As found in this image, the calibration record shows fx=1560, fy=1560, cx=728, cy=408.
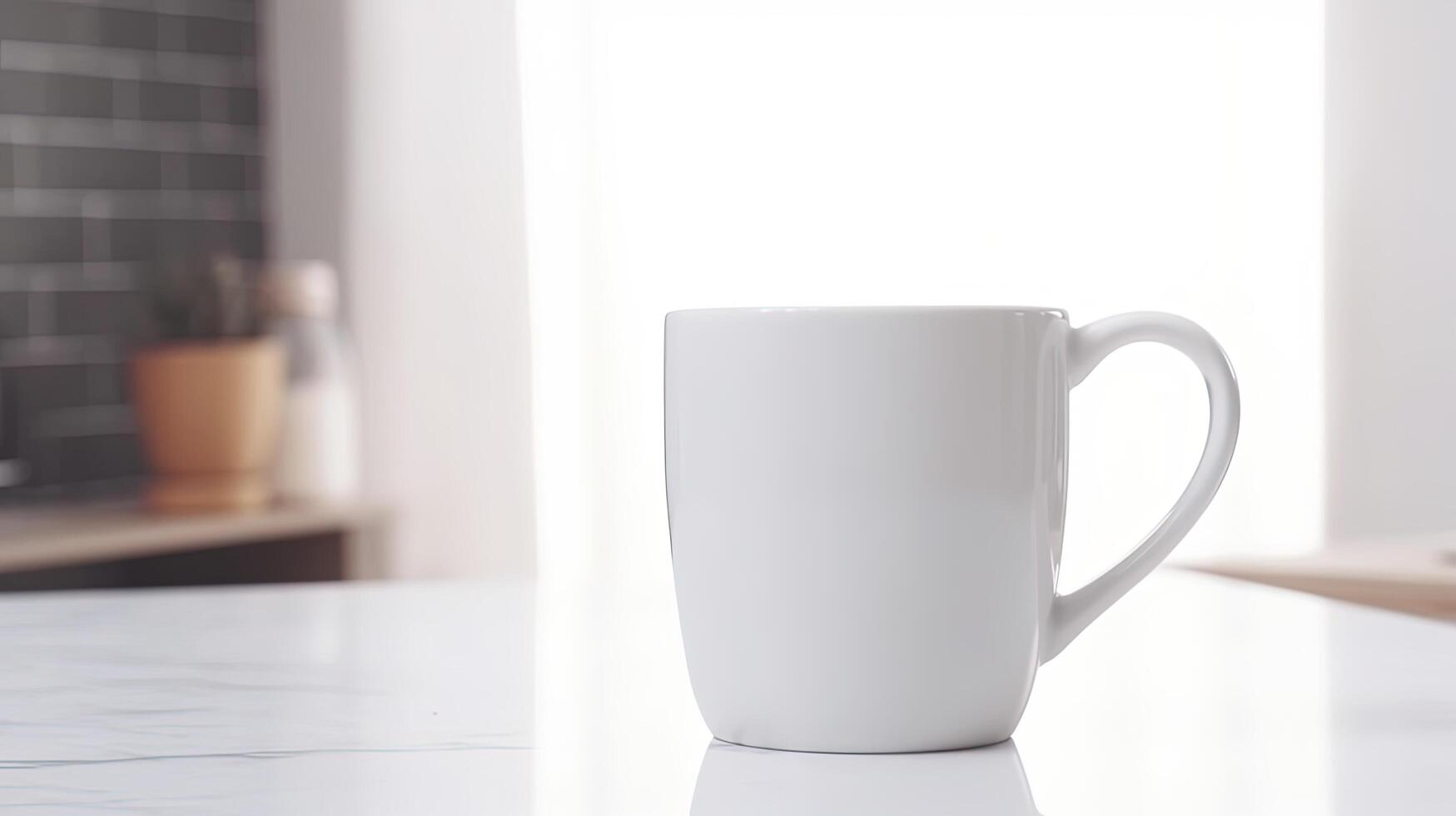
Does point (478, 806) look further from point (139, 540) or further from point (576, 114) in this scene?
point (576, 114)

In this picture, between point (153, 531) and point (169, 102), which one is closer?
point (153, 531)

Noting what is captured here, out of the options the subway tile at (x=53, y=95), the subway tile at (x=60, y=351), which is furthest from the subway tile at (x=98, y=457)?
the subway tile at (x=53, y=95)

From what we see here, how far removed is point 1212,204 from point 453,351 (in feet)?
3.82

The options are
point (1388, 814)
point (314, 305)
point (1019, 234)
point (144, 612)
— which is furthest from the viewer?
point (1019, 234)

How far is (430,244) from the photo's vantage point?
2.42 m

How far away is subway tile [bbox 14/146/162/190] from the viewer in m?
2.12

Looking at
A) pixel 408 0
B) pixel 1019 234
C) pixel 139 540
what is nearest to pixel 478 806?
pixel 139 540

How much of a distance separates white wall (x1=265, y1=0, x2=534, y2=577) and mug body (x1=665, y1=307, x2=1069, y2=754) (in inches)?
78.2

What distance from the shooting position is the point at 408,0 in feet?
7.84

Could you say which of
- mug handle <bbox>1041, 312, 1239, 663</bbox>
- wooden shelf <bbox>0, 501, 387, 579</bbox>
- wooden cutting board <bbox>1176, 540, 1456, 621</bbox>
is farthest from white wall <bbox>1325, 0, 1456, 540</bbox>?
mug handle <bbox>1041, 312, 1239, 663</bbox>

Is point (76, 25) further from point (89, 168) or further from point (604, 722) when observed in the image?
point (604, 722)

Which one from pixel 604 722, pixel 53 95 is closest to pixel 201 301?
pixel 53 95

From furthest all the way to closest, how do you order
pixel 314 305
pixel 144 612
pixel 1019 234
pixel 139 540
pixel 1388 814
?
1. pixel 1019 234
2. pixel 314 305
3. pixel 139 540
4. pixel 144 612
5. pixel 1388 814

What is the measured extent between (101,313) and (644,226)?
0.80 metres
